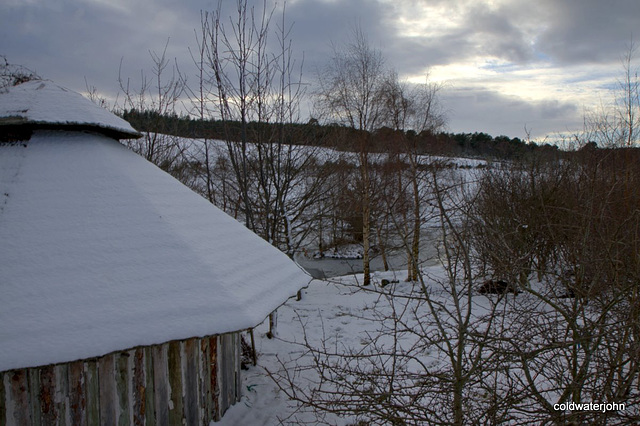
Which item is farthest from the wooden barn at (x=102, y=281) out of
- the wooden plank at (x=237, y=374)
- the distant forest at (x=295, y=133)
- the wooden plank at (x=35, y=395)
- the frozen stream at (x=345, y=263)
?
the frozen stream at (x=345, y=263)

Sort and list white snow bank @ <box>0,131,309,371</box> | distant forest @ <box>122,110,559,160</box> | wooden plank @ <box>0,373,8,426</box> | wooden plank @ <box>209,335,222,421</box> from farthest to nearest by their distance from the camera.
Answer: distant forest @ <box>122,110,559,160</box> → wooden plank @ <box>209,335,222,421</box> → wooden plank @ <box>0,373,8,426</box> → white snow bank @ <box>0,131,309,371</box>

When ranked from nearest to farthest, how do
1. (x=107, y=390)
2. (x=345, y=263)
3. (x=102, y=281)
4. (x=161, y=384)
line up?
1. (x=102, y=281)
2. (x=107, y=390)
3. (x=161, y=384)
4. (x=345, y=263)

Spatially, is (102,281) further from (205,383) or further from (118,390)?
(205,383)

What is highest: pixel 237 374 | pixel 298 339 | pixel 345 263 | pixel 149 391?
pixel 149 391

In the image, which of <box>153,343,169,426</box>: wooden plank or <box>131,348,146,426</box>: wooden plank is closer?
<box>131,348,146,426</box>: wooden plank

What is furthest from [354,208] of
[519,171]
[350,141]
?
[519,171]

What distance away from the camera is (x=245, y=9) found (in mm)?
8492

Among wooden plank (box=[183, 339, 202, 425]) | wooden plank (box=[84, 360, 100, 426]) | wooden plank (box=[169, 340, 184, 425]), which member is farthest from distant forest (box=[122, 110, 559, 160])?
wooden plank (box=[84, 360, 100, 426])

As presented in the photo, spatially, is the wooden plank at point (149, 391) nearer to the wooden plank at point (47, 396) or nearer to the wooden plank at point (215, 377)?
the wooden plank at point (47, 396)

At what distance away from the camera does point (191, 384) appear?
175 inches

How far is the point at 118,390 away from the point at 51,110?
3.00 meters

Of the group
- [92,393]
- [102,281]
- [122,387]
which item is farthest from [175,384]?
[102,281]

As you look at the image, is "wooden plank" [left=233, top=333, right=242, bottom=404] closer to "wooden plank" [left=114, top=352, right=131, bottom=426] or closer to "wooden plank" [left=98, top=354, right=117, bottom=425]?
"wooden plank" [left=114, top=352, right=131, bottom=426]

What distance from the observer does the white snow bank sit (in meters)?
3.16
